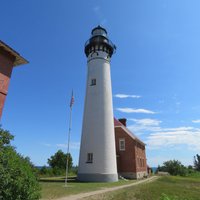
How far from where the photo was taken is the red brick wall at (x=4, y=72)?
12.6m

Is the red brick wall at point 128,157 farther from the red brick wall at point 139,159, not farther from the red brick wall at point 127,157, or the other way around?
the red brick wall at point 139,159

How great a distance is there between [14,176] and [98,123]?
1665cm

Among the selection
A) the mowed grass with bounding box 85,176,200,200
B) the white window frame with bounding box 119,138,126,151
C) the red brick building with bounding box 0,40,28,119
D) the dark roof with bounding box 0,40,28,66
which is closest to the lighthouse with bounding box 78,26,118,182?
the mowed grass with bounding box 85,176,200,200

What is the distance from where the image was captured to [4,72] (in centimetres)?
1295

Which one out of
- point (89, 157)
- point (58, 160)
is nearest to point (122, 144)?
point (89, 157)

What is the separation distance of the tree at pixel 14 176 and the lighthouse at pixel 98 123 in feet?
49.6

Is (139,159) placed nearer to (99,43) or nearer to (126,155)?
(126,155)

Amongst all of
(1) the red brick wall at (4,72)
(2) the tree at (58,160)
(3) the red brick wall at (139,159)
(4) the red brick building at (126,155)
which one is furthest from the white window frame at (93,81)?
(2) the tree at (58,160)

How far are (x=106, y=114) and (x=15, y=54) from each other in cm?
1319

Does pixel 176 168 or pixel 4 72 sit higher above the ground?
pixel 4 72

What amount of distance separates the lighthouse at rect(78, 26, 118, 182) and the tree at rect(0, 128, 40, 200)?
15.1 m

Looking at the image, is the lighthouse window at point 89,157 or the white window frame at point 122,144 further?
the white window frame at point 122,144

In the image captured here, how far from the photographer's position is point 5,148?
25.3 ft

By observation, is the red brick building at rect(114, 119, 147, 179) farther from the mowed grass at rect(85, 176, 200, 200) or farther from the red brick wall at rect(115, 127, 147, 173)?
the mowed grass at rect(85, 176, 200, 200)
